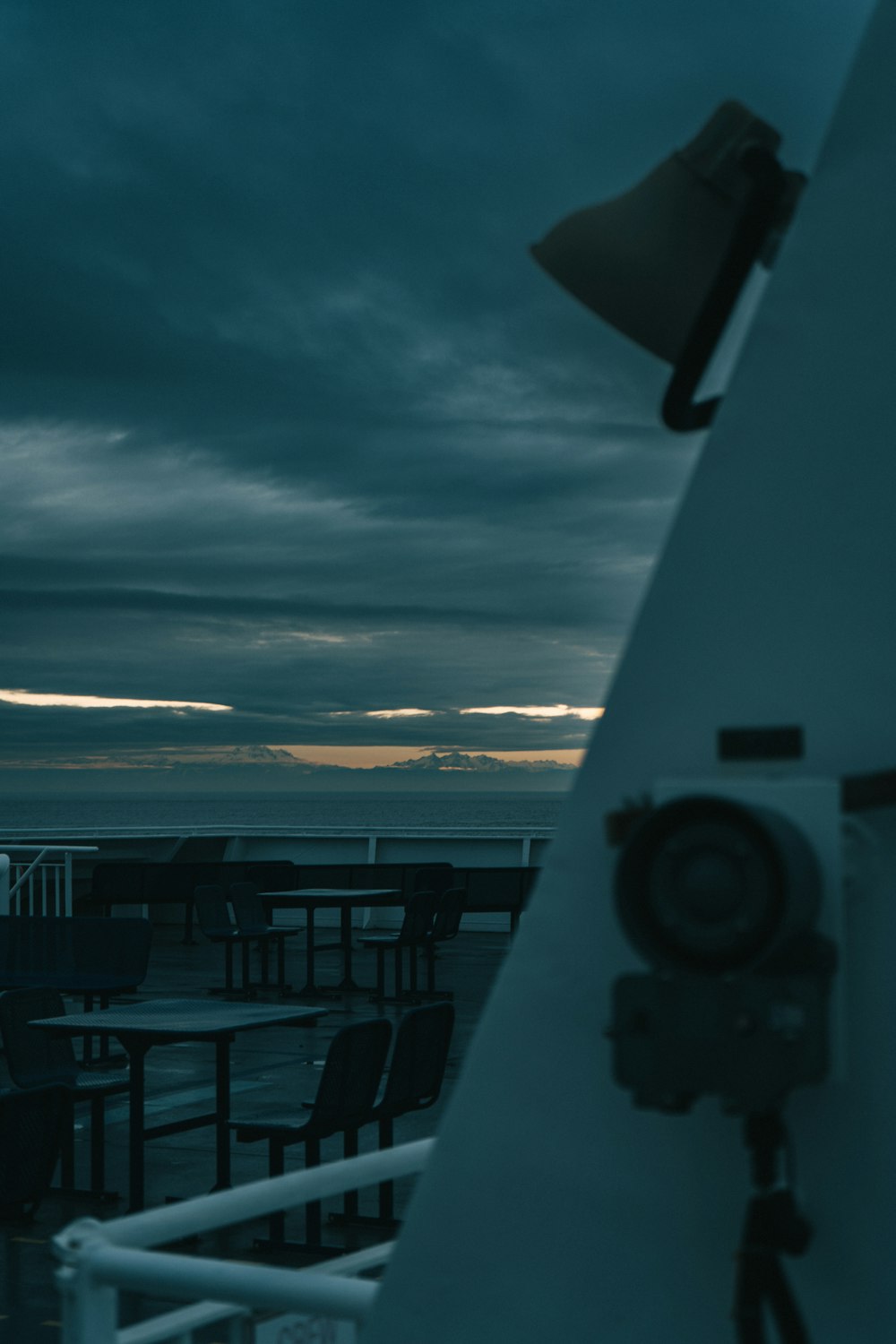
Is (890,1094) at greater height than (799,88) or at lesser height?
lesser

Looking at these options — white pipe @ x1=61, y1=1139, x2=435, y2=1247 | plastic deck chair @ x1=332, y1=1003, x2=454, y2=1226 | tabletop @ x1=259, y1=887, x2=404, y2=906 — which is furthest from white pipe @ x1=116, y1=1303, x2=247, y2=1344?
tabletop @ x1=259, y1=887, x2=404, y2=906

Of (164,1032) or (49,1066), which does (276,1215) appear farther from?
(49,1066)

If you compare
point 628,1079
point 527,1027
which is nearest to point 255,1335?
point 527,1027

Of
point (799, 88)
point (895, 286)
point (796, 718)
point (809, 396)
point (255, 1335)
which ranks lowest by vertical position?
point (255, 1335)

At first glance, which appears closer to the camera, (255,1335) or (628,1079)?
(628,1079)

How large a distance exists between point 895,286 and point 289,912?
17.8 meters

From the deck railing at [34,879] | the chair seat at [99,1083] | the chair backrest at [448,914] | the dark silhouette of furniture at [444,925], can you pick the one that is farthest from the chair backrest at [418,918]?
the chair seat at [99,1083]

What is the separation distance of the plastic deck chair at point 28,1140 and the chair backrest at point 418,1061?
1.35m

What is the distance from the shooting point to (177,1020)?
622cm

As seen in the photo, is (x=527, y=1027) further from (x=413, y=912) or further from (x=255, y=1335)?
(x=413, y=912)

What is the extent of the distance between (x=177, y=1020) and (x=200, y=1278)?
458 cm

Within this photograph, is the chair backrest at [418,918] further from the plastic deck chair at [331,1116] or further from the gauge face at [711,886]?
the gauge face at [711,886]

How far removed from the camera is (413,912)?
12867mm

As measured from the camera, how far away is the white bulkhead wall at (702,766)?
1.65 metres
